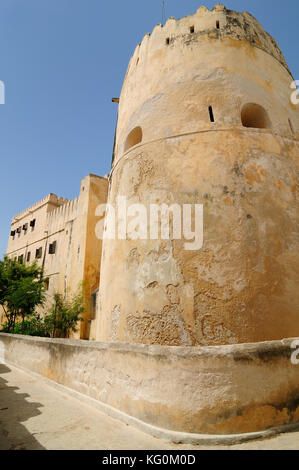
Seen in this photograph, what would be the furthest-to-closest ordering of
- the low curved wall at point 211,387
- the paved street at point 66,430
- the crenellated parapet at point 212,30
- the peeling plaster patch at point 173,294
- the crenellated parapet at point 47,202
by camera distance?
the crenellated parapet at point 47,202 < the crenellated parapet at point 212,30 < the peeling plaster patch at point 173,294 < the low curved wall at point 211,387 < the paved street at point 66,430

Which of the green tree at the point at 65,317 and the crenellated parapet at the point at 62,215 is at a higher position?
the crenellated parapet at the point at 62,215

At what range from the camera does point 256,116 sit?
5.86m

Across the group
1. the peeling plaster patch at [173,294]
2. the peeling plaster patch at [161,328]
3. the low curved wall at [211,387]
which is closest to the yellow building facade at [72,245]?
the peeling plaster patch at [161,328]

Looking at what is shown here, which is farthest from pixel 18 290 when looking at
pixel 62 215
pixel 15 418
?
pixel 15 418

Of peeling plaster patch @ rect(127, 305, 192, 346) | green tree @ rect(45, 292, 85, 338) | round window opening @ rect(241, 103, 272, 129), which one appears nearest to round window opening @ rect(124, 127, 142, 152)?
round window opening @ rect(241, 103, 272, 129)

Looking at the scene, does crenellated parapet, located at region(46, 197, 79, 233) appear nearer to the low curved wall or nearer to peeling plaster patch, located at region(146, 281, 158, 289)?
peeling plaster patch, located at region(146, 281, 158, 289)

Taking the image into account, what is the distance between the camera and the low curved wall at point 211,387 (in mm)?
2537

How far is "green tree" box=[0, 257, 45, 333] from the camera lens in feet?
44.4

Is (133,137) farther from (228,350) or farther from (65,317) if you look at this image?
(65,317)

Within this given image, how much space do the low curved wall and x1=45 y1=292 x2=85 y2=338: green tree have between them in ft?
32.4

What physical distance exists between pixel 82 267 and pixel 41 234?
7309 mm

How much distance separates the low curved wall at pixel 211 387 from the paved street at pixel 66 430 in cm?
17

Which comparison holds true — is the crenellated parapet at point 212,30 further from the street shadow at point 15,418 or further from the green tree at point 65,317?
the green tree at point 65,317

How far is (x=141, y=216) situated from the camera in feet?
17.5
